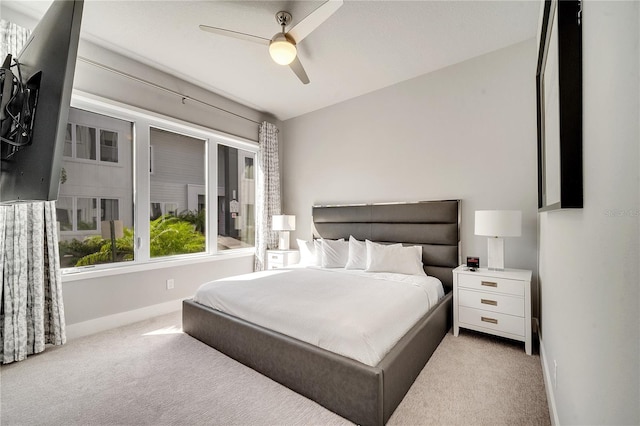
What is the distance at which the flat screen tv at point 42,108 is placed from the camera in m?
0.89

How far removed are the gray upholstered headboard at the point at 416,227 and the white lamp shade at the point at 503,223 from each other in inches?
23.2

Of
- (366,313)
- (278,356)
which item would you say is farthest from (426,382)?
(278,356)

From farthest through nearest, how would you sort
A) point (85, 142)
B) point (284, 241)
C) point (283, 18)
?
point (284, 241) < point (85, 142) < point (283, 18)

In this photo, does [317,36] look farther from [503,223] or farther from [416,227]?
[503,223]

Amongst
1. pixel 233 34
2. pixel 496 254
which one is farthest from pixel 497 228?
pixel 233 34

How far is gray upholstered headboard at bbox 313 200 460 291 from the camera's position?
126 inches

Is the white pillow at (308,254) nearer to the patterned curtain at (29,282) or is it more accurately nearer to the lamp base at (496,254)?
the lamp base at (496,254)

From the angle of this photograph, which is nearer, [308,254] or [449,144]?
[449,144]

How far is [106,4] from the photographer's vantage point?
2381 millimetres

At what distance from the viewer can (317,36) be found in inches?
109

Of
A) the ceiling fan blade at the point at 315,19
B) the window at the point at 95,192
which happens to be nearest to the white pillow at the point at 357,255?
the ceiling fan blade at the point at 315,19

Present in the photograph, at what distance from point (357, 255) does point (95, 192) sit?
307 centimetres

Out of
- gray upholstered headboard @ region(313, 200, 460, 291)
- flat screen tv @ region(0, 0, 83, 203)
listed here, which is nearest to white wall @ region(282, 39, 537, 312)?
gray upholstered headboard @ region(313, 200, 460, 291)

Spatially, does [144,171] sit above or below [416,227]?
above
